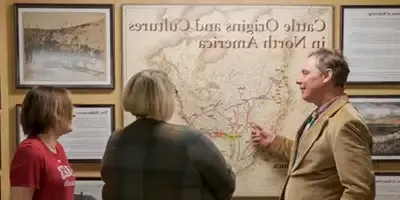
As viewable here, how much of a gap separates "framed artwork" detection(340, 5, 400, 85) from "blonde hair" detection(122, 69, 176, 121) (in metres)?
1.39

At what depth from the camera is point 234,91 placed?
10.4 feet

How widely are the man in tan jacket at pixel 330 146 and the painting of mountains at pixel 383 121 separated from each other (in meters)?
0.57

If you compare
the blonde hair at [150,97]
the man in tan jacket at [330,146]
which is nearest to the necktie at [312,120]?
the man in tan jacket at [330,146]

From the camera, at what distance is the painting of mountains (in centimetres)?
320

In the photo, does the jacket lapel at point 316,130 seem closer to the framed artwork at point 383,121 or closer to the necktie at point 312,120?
the necktie at point 312,120

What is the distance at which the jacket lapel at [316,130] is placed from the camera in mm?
2584

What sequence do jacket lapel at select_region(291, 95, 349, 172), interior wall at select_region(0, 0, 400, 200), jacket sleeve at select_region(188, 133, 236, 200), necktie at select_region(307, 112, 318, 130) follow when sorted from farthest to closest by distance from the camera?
interior wall at select_region(0, 0, 400, 200) < necktie at select_region(307, 112, 318, 130) < jacket lapel at select_region(291, 95, 349, 172) < jacket sleeve at select_region(188, 133, 236, 200)

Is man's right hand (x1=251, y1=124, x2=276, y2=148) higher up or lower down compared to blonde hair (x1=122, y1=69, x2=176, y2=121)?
lower down

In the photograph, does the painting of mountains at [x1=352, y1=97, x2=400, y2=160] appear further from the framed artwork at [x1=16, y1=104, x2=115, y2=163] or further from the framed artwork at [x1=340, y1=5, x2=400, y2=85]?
the framed artwork at [x1=16, y1=104, x2=115, y2=163]

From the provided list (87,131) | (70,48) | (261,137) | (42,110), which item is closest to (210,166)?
(42,110)

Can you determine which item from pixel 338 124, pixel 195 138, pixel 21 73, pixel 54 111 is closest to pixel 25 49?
pixel 21 73

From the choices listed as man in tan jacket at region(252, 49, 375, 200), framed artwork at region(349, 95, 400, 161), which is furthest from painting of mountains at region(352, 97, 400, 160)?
man in tan jacket at region(252, 49, 375, 200)

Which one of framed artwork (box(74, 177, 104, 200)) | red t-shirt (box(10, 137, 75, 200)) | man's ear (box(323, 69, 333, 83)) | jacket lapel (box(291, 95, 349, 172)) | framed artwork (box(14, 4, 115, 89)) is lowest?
framed artwork (box(74, 177, 104, 200))

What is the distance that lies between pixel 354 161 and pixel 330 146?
0.15 m
